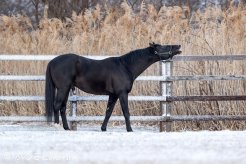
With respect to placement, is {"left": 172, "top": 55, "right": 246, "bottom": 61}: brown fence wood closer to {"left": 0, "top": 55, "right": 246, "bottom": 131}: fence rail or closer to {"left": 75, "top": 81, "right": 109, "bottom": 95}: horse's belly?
{"left": 0, "top": 55, "right": 246, "bottom": 131}: fence rail

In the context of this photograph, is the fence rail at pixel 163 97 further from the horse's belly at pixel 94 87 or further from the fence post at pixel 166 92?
the horse's belly at pixel 94 87

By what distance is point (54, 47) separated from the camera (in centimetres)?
1250

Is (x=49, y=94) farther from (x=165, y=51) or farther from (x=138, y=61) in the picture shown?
(x=165, y=51)

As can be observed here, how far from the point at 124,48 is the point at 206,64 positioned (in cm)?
151

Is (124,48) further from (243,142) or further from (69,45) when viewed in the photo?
(243,142)

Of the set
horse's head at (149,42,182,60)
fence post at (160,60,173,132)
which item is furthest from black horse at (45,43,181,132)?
fence post at (160,60,173,132)

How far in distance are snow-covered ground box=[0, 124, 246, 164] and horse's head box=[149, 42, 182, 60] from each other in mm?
2396

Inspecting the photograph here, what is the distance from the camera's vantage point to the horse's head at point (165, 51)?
1079 cm

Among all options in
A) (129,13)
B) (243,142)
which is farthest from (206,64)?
(243,142)

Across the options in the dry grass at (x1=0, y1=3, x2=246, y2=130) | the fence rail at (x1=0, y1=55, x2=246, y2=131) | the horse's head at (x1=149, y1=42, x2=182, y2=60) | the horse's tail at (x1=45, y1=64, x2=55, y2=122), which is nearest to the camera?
the horse's tail at (x1=45, y1=64, x2=55, y2=122)

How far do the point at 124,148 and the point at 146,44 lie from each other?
18.9 ft

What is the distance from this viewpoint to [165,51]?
1084 centimetres

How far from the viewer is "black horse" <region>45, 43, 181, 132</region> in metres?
10.4

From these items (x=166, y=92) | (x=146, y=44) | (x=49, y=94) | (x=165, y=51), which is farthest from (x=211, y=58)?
(x=49, y=94)
